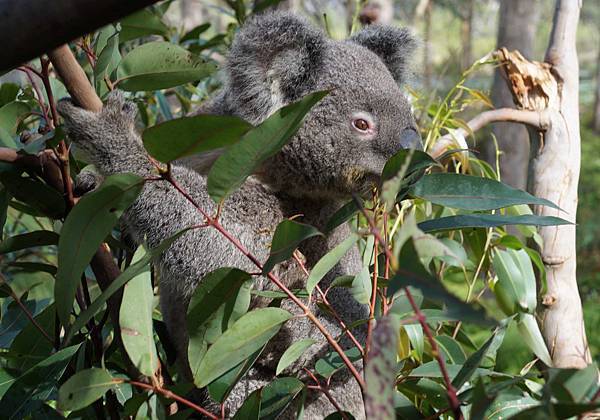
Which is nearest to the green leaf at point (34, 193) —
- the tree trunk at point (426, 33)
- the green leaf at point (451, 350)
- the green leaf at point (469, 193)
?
the green leaf at point (469, 193)

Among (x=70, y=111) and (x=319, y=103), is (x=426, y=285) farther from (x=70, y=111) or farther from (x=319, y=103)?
(x=319, y=103)

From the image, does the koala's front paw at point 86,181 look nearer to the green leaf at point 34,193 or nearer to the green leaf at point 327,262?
the green leaf at point 34,193

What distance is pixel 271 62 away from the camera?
1812 millimetres

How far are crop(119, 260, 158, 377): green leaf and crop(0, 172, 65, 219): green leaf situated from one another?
0.93 feet

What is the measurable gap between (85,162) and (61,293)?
24.9 inches

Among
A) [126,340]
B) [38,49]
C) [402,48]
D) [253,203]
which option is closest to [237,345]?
[126,340]

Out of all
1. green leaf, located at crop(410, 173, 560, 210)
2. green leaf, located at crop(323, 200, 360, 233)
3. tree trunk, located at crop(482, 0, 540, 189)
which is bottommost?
tree trunk, located at crop(482, 0, 540, 189)

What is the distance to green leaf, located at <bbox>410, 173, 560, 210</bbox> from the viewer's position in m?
1.03

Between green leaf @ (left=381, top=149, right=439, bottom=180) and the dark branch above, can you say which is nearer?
the dark branch above

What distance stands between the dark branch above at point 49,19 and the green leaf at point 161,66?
0.68m

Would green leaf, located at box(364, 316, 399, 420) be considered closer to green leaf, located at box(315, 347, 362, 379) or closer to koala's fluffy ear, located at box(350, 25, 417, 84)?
green leaf, located at box(315, 347, 362, 379)

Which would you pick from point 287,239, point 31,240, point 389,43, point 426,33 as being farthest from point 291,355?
point 426,33

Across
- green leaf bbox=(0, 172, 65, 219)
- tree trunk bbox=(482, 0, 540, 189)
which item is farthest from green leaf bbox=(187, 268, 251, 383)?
tree trunk bbox=(482, 0, 540, 189)

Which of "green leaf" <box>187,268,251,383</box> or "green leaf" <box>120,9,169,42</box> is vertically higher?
"green leaf" <box>120,9,169,42</box>
